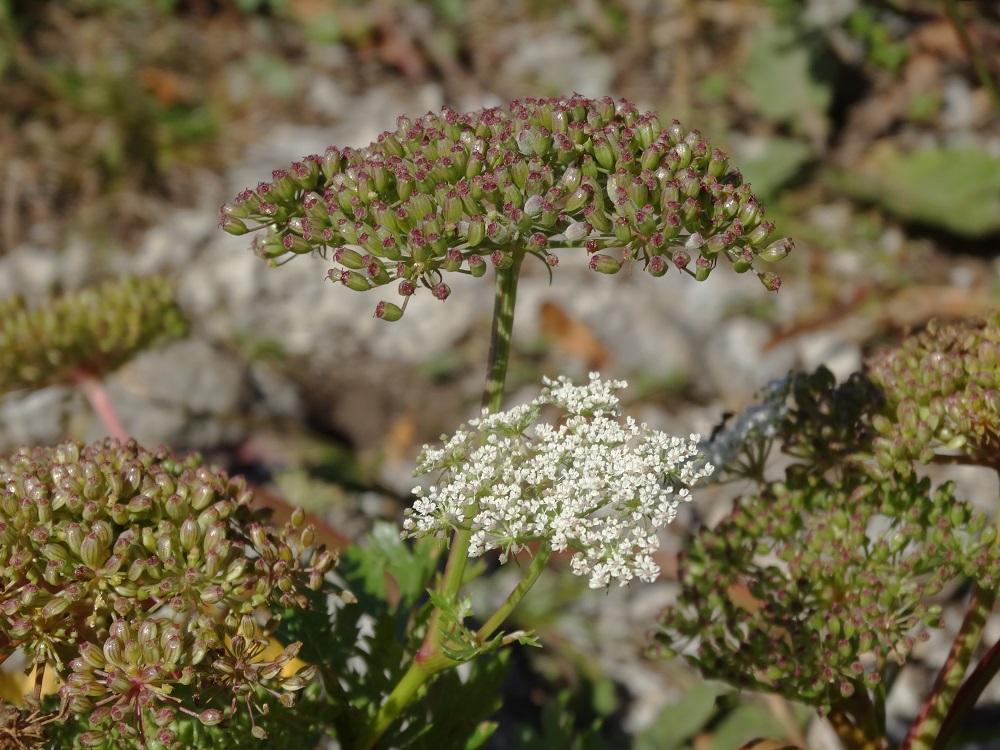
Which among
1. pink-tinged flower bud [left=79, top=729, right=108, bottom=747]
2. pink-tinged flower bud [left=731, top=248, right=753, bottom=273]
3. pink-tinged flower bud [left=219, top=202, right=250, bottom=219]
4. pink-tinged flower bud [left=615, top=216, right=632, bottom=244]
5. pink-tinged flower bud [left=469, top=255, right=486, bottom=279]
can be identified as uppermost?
pink-tinged flower bud [left=615, top=216, right=632, bottom=244]

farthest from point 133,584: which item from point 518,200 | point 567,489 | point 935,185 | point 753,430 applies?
point 935,185

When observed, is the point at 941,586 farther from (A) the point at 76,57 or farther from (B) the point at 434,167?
(A) the point at 76,57

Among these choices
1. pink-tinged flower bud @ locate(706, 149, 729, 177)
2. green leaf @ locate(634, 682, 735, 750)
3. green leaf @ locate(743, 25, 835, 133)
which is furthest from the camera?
green leaf @ locate(743, 25, 835, 133)

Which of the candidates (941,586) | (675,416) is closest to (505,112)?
(941,586)

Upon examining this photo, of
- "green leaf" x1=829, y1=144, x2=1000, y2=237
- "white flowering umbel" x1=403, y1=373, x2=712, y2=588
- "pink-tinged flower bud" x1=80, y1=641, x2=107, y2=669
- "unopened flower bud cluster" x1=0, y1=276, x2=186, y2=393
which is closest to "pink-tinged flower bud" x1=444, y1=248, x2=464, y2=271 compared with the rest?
"white flowering umbel" x1=403, y1=373, x2=712, y2=588

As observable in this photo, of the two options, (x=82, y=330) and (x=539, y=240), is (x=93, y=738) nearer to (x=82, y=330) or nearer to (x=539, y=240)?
(x=539, y=240)

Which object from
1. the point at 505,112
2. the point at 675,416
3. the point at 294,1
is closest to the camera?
the point at 505,112

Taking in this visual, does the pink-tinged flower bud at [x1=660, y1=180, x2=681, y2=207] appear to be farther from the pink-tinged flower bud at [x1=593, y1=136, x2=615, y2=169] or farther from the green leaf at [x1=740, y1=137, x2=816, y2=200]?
the green leaf at [x1=740, y1=137, x2=816, y2=200]
